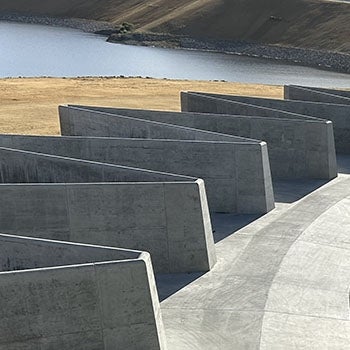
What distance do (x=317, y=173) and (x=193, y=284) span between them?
8.69 m

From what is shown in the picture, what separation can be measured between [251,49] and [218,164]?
181ft

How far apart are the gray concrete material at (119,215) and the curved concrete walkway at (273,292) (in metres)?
0.87

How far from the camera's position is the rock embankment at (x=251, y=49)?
63906 millimetres

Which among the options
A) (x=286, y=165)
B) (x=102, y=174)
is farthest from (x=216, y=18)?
(x=102, y=174)

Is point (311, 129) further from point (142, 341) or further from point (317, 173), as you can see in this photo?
point (142, 341)

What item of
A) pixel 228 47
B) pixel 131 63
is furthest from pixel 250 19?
pixel 131 63

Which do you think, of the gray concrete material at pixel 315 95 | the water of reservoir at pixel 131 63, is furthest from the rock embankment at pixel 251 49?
the gray concrete material at pixel 315 95

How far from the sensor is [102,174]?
1684 cm

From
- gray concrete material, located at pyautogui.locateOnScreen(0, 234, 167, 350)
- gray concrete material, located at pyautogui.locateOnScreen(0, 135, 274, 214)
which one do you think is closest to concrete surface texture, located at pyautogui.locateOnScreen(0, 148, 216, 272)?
gray concrete material, located at pyautogui.locateOnScreen(0, 234, 167, 350)

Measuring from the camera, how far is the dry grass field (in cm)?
3077

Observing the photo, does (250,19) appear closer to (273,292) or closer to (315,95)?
(315,95)

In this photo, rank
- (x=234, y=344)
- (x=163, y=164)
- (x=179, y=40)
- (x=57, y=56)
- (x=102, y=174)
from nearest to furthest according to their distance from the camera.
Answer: (x=234, y=344), (x=102, y=174), (x=163, y=164), (x=57, y=56), (x=179, y=40)

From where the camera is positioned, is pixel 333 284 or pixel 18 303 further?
pixel 333 284

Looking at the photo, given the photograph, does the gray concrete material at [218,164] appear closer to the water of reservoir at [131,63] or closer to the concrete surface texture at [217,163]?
the concrete surface texture at [217,163]
